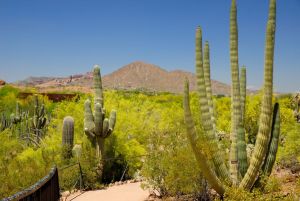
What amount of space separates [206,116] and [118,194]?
6498 millimetres

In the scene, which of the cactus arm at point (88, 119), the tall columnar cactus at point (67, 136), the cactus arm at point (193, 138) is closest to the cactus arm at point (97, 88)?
the cactus arm at point (88, 119)

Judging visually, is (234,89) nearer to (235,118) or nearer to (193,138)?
(235,118)

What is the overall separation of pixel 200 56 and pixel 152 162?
15.9ft

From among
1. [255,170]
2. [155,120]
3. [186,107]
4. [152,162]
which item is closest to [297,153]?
[152,162]

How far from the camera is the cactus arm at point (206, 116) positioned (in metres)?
9.82

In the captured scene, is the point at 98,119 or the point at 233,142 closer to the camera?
the point at 233,142

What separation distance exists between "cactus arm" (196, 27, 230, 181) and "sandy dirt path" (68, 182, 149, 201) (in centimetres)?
436

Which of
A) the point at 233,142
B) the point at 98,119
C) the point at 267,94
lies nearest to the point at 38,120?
the point at 98,119

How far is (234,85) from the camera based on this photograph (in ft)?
32.4

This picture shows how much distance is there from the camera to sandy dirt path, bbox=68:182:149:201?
1425cm

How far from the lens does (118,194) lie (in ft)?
49.6

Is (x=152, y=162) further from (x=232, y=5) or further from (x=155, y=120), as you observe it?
(x=155, y=120)

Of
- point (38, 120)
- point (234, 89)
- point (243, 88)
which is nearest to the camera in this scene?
point (234, 89)

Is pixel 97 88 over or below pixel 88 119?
over
